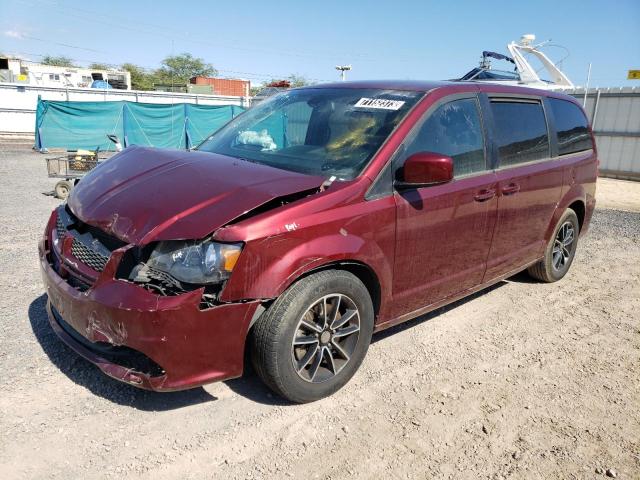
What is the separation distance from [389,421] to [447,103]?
2224 millimetres

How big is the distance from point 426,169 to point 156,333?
1.82 metres

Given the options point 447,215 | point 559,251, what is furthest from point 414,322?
point 559,251

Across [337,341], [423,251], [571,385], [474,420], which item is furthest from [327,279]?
Result: [571,385]

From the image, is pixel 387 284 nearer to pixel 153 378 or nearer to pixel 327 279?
pixel 327 279

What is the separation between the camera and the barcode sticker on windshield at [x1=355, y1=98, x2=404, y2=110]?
345 cm

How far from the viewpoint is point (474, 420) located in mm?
2969

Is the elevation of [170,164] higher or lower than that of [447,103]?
lower

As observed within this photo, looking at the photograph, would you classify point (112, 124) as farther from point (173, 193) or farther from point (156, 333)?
point (156, 333)

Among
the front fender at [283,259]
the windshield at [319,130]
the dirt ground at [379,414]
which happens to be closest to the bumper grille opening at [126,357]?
the dirt ground at [379,414]

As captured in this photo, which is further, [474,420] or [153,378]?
[474,420]

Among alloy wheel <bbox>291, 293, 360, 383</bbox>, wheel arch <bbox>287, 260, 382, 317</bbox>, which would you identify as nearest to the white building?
wheel arch <bbox>287, 260, 382, 317</bbox>

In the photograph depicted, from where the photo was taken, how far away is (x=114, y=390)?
3016 mm

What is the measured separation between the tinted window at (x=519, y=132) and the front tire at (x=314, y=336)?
6.24ft

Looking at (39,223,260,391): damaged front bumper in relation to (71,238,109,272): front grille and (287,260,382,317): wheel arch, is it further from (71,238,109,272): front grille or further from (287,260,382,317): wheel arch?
(287,260,382,317): wheel arch
